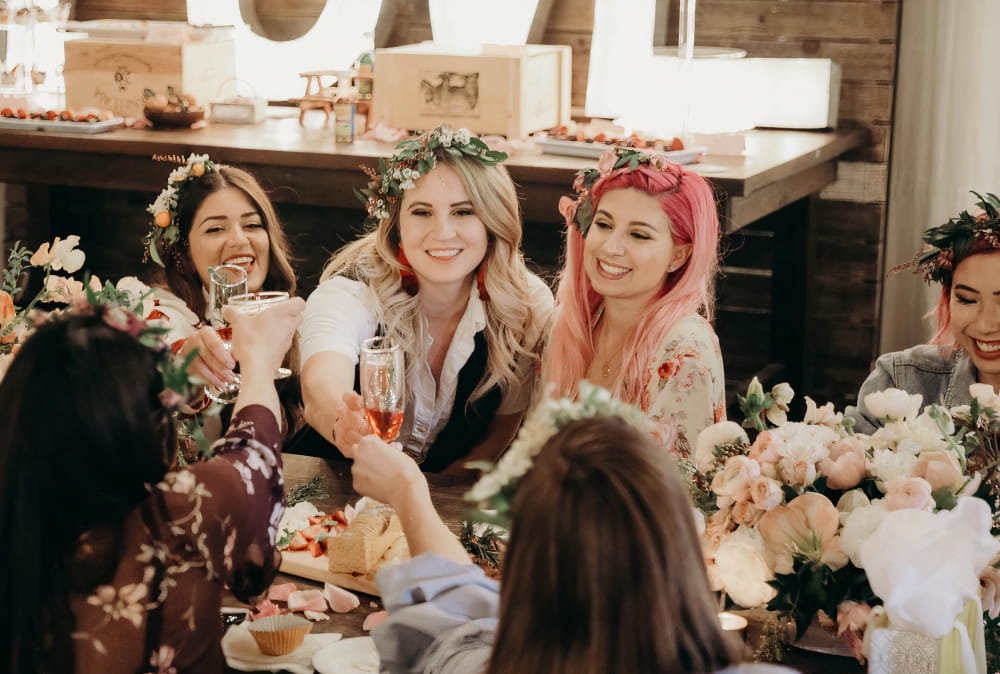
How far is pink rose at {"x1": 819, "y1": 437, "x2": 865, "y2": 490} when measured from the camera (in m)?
1.54

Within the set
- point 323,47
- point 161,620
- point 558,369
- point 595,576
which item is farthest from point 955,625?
point 323,47

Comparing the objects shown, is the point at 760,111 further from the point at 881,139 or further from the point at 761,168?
the point at 761,168

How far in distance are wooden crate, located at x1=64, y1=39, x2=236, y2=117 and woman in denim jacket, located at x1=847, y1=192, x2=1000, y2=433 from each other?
2.74 metres

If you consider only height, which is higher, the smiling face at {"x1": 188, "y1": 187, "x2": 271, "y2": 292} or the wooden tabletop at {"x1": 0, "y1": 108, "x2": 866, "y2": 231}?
the wooden tabletop at {"x1": 0, "y1": 108, "x2": 866, "y2": 231}

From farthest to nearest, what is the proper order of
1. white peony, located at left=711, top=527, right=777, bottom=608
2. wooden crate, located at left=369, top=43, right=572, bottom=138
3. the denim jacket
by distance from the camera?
1. wooden crate, located at left=369, top=43, right=572, bottom=138
2. the denim jacket
3. white peony, located at left=711, top=527, right=777, bottom=608

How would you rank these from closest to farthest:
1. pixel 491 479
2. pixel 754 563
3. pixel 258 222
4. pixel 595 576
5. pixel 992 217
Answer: pixel 595 576 < pixel 491 479 < pixel 754 563 < pixel 992 217 < pixel 258 222

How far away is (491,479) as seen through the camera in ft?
3.87

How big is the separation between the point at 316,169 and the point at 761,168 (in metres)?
1.35

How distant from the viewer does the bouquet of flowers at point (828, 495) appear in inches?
57.9

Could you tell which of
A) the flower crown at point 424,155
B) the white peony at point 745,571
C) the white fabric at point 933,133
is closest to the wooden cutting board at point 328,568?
the white peony at point 745,571

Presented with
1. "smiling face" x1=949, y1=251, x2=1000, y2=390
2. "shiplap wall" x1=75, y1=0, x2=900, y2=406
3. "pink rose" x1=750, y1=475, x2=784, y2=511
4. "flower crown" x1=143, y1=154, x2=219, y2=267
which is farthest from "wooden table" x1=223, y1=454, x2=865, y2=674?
"shiplap wall" x1=75, y1=0, x2=900, y2=406

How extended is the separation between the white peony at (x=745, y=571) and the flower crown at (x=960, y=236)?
46.4 inches

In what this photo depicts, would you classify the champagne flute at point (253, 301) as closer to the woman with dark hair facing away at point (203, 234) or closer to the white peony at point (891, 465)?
the woman with dark hair facing away at point (203, 234)

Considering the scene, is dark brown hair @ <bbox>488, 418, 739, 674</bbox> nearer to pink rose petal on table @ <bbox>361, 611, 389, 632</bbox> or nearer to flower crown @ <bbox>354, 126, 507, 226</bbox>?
pink rose petal on table @ <bbox>361, 611, 389, 632</bbox>
